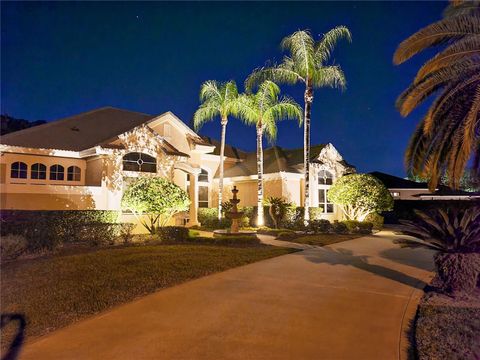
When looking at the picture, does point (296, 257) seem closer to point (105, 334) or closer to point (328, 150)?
point (105, 334)

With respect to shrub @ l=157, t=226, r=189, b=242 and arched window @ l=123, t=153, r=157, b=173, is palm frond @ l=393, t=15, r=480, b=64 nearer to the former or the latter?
shrub @ l=157, t=226, r=189, b=242

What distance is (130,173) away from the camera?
18.7 m

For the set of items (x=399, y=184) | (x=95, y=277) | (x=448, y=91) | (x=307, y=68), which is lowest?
(x=95, y=277)

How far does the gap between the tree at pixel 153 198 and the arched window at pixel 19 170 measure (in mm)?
5179

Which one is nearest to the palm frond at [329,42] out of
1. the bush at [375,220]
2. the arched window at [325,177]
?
the arched window at [325,177]

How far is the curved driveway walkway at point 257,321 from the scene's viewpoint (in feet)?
A: 15.5

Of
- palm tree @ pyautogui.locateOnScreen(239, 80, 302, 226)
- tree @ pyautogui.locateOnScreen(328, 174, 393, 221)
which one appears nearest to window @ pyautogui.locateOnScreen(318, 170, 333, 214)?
tree @ pyautogui.locateOnScreen(328, 174, 393, 221)

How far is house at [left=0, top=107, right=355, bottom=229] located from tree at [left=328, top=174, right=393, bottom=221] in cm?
308

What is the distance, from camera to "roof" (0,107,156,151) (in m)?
18.8

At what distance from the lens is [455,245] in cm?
758

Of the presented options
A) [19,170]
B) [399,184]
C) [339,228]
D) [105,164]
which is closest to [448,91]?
[339,228]

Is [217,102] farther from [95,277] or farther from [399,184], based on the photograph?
[399,184]

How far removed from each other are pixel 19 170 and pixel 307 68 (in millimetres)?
14623

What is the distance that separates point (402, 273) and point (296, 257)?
3150 millimetres
